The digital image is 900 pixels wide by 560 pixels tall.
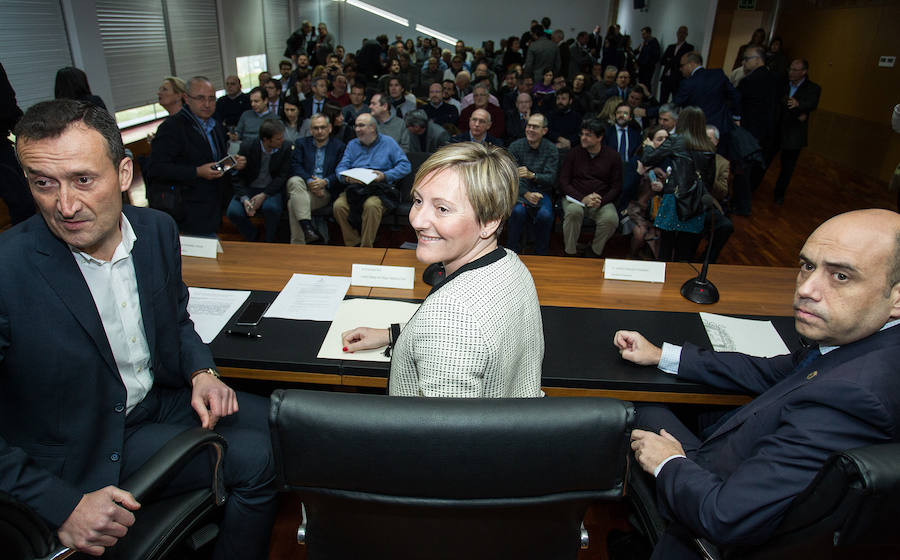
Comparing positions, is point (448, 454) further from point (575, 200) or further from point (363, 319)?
point (575, 200)

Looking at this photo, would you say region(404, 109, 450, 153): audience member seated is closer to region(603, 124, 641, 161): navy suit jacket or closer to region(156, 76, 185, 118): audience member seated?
region(603, 124, 641, 161): navy suit jacket

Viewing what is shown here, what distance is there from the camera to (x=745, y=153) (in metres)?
5.17

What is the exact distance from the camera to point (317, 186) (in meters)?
4.18

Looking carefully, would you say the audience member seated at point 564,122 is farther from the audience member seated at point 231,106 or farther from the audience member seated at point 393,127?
the audience member seated at point 231,106

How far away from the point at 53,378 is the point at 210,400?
0.37 metres

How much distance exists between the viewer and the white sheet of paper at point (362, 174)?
3983mm

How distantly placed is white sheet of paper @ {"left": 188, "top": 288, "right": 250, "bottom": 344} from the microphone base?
1734 millimetres

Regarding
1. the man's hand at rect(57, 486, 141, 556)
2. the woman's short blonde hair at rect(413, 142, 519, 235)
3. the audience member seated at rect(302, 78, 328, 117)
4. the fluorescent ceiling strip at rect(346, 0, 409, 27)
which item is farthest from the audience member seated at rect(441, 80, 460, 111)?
the fluorescent ceiling strip at rect(346, 0, 409, 27)

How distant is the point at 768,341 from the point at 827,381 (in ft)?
2.67

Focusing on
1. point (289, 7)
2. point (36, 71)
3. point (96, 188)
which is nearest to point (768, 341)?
point (96, 188)

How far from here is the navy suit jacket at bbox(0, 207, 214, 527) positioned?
4.05ft

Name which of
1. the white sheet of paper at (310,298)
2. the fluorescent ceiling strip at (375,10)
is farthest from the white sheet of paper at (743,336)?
the fluorescent ceiling strip at (375,10)

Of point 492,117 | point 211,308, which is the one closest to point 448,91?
point 492,117

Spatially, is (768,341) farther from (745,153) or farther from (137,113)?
(137,113)
